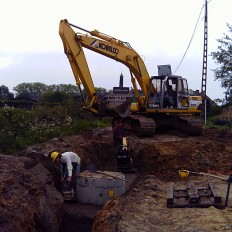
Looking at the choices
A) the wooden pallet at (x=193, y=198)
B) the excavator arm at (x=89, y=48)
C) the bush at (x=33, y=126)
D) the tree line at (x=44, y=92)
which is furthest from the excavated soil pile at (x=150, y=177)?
the tree line at (x=44, y=92)

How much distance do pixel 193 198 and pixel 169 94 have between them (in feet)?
31.8

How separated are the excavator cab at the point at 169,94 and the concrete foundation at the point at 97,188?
8.76m

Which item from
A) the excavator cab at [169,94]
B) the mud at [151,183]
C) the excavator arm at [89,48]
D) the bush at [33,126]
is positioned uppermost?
the excavator arm at [89,48]

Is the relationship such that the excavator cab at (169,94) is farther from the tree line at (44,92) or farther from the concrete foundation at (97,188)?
the tree line at (44,92)

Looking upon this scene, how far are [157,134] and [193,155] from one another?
5648mm

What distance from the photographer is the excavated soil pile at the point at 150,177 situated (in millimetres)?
7422

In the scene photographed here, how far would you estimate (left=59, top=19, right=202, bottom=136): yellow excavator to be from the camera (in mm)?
15672

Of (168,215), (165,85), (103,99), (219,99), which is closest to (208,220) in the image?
(168,215)

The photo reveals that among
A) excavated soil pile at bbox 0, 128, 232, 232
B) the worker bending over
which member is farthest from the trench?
the worker bending over

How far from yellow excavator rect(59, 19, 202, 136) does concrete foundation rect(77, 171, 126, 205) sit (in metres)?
6.52

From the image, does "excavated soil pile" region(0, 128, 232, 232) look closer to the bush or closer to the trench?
the trench

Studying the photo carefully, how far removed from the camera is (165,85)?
58.3 ft

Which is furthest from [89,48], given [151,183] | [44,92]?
[44,92]

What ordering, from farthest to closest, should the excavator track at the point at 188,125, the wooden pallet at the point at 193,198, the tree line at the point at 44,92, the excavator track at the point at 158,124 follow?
the tree line at the point at 44,92 → the excavator track at the point at 188,125 → the excavator track at the point at 158,124 → the wooden pallet at the point at 193,198
